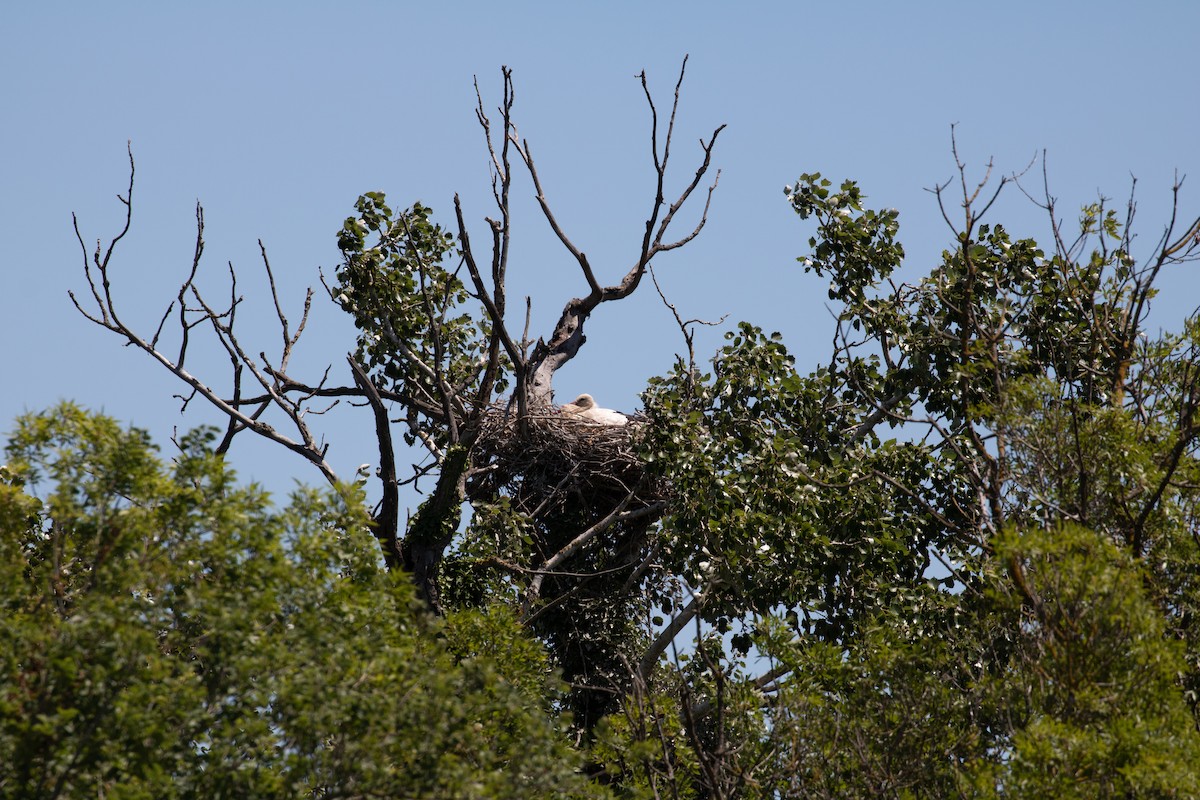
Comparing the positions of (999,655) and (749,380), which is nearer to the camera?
(999,655)

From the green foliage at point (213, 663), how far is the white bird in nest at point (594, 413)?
5.87 metres

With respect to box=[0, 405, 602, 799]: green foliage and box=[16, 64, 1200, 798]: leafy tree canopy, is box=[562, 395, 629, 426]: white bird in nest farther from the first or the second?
box=[0, 405, 602, 799]: green foliage

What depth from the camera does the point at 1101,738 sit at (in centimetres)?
777

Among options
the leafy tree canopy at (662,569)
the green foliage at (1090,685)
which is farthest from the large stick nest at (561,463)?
the green foliage at (1090,685)

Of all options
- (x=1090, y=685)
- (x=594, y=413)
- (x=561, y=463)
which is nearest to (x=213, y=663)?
(x=1090, y=685)

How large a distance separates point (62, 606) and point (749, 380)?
6.16 m

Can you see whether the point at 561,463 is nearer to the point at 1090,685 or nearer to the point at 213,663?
the point at 1090,685

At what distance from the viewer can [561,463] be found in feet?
43.7

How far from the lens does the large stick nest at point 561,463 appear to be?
43.1 feet

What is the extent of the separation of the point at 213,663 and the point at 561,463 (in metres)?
6.85

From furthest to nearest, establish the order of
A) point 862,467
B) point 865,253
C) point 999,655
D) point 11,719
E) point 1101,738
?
point 865,253 < point 862,467 < point 999,655 < point 1101,738 < point 11,719

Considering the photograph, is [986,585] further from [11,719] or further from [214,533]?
[11,719]

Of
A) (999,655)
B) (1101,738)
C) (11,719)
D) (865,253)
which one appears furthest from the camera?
(865,253)

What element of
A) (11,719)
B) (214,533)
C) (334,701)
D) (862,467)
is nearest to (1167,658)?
(862,467)
